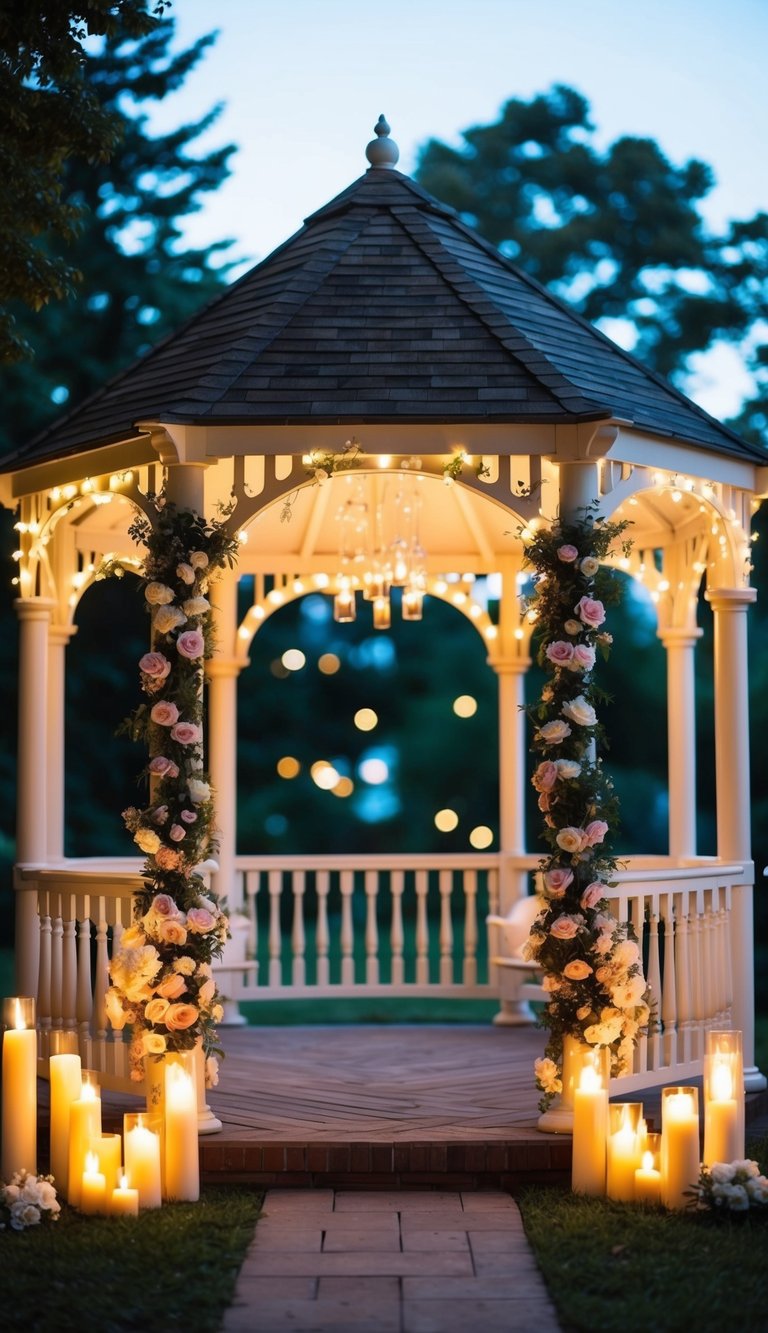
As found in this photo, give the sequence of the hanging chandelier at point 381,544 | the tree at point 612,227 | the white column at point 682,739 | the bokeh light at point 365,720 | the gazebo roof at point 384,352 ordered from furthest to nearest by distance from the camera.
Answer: the bokeh light at point 365,720
the tree at point 612,227
the white column at point 682,739
the hanging chandelier at point 381,544
the gazebo roof at point 384,352

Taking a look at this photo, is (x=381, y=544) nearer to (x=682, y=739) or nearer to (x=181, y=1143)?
(x=682, y=739)

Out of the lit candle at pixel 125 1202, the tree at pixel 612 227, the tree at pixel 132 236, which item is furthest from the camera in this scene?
the tree at pixel 612 227

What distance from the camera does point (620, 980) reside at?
683cm

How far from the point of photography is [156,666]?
6.89 meters

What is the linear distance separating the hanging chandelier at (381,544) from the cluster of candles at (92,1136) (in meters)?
3.02

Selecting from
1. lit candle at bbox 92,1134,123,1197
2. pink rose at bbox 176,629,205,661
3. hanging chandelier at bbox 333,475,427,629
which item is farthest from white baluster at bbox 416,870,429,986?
lit candle at bbox 92,1134,123,1197

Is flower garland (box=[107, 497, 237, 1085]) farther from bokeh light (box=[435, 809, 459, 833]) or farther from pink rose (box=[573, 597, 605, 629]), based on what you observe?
bokeh light (box=[435, 809, 459, 833])

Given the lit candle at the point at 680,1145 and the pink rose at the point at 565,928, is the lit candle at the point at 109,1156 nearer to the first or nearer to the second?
the pink rose at the point at 565,928

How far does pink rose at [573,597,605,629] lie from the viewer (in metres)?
6.95

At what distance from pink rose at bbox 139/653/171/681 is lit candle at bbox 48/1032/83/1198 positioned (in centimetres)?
157

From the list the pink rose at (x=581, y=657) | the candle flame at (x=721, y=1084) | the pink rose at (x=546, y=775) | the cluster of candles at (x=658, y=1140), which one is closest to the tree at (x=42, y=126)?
the pink rose at (x=581, y=657)

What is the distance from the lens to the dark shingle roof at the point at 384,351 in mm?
7227

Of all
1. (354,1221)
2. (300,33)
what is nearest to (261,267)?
(354,1221)

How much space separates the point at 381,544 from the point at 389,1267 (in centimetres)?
466
